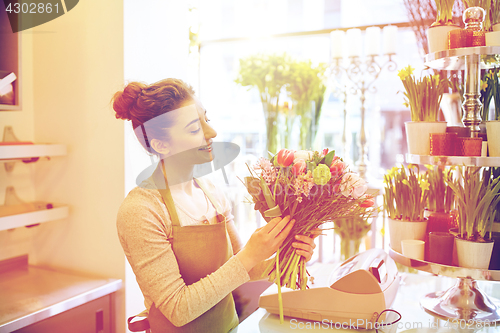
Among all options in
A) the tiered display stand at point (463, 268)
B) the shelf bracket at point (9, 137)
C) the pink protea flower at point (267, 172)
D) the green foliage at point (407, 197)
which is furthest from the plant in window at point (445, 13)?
the shelf bracket at point (9, 137)

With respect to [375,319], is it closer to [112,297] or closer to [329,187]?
[329,187]

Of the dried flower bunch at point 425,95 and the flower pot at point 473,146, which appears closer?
the flower pot at point 473,146

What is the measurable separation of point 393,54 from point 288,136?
34.3 inches

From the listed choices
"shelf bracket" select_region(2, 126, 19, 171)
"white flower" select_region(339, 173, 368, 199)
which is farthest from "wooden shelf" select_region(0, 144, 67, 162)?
"white flower" select_region(339, 173, 368, 199)

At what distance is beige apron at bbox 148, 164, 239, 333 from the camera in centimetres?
108

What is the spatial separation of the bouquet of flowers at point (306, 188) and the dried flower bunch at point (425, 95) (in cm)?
42

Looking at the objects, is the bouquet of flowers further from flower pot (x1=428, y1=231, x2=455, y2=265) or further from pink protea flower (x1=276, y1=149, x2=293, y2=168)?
flower pot (x1=428, y1=231, x2=455, y2=265)

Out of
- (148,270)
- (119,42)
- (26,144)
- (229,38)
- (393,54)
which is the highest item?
(229,38)

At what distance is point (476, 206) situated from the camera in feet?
3.67

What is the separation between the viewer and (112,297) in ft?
5.27

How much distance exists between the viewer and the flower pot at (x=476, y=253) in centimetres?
109

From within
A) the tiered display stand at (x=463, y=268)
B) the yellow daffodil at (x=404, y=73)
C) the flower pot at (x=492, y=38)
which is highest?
the flower pot at (x=492, y=38)

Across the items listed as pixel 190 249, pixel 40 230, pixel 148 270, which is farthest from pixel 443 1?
pixel 40 230

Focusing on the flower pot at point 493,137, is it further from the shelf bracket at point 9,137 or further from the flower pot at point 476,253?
the shelf bracket at point 9,137
